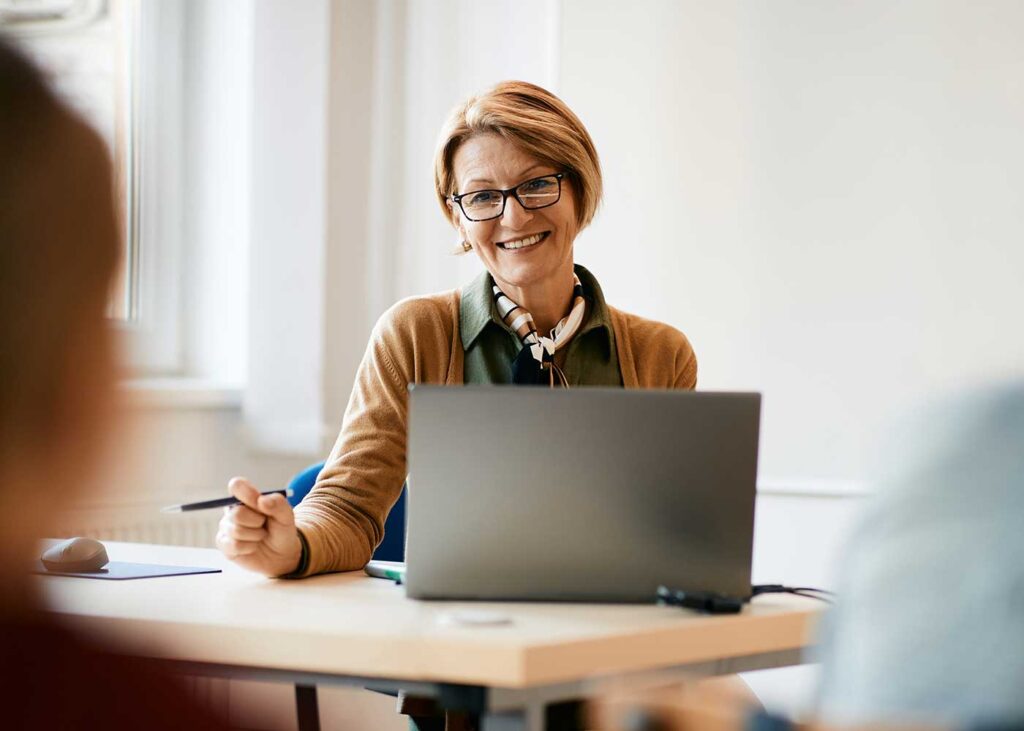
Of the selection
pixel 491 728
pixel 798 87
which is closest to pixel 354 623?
pixel 491 728

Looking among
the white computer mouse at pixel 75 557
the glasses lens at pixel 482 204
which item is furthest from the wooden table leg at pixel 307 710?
the glasses lens at pixel 482 204

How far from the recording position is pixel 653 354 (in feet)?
6.91

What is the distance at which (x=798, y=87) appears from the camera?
9.89 ft

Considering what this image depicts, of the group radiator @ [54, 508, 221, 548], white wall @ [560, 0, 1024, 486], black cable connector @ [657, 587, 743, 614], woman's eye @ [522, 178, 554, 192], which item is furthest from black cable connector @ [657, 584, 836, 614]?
radiator @ [54, 508, 221, 548]

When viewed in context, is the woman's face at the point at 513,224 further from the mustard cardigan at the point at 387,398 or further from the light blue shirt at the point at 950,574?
the light blue shirt at the point at 950,574

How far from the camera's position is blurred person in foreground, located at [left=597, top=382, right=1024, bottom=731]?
2.14 ft

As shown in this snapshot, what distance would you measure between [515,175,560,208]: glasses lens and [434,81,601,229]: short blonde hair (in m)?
0.03

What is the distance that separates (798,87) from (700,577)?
6.05 feet

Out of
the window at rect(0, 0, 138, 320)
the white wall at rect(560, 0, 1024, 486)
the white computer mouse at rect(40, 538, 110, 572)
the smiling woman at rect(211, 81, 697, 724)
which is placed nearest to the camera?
the white computer mouse at rect(40, 538, 110, 572)

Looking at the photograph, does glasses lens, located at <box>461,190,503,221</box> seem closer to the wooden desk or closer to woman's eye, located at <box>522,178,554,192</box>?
woman's eye, located at <box>522,178,554,192</box>

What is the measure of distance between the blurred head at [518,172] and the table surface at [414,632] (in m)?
0.70

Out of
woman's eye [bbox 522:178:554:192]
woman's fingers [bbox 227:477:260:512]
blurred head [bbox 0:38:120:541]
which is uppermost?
woman's eye [bbox 522:178:554:192]

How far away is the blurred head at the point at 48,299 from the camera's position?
638 millimetres

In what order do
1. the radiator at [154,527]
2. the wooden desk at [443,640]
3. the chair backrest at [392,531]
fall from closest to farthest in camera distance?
the wooden desk at [443,640] → the chair backrest at [392,531] → the radiator at [154,527]
